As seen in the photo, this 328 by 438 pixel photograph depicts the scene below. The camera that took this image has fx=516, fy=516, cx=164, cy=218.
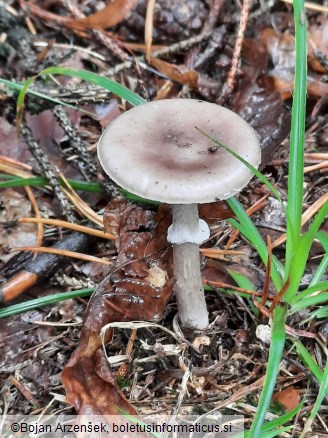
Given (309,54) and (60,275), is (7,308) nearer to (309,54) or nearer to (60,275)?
(60,275)

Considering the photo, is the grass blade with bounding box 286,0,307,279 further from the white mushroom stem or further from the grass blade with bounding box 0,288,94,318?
the grass blade with bounding box 0,288,94,318

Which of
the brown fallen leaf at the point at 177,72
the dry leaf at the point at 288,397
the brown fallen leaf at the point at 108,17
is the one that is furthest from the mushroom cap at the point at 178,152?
the brown fallen leaf at the point at 108,17

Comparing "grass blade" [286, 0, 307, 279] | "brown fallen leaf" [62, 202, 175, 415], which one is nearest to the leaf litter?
"brown fallen leaf" [62, 202, 175, 415]

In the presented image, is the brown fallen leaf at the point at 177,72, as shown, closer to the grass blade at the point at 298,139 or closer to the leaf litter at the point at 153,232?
Result: the leaf litter at the point at 153,232

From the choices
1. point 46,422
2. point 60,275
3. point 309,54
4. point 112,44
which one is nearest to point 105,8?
point 112,44

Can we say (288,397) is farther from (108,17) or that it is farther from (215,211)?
(108,17)

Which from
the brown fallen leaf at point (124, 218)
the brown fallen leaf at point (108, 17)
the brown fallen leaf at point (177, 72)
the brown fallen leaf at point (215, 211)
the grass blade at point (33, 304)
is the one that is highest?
the brown fallen leaf at point (108, 17)
